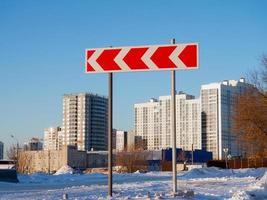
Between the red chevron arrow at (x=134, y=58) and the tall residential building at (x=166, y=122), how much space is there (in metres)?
136

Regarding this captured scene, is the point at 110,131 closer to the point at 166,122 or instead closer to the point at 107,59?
the point at 107,59

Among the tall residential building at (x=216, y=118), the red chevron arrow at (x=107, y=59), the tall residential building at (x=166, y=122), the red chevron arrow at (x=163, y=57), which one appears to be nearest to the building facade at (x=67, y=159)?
the tall residential building at (x=166, y=122)

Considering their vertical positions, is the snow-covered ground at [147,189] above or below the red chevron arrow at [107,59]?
below

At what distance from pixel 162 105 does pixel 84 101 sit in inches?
1095

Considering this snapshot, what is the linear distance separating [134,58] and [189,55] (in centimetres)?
134

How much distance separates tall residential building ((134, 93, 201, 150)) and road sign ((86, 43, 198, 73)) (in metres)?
136

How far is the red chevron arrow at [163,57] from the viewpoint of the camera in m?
13.0

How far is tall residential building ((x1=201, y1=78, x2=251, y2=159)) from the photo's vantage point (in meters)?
132

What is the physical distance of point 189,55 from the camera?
42.4 feet

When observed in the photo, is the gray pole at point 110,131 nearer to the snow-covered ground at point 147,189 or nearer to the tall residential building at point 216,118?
the snow-covered ground at point 147,189

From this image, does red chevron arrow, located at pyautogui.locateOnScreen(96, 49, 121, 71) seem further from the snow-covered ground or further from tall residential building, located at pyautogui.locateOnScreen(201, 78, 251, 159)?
tall residential building, located at pyautogui.locateOnScreen(201, 78, 251, 159)

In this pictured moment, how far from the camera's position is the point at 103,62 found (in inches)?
521

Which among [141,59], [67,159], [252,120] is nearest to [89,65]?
[141,59]

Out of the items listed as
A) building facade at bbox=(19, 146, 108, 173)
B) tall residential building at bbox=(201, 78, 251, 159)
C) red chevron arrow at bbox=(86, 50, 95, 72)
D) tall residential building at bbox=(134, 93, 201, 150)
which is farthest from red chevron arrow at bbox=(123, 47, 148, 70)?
tall residential building at bbox=(134, 93, 201, 150)
